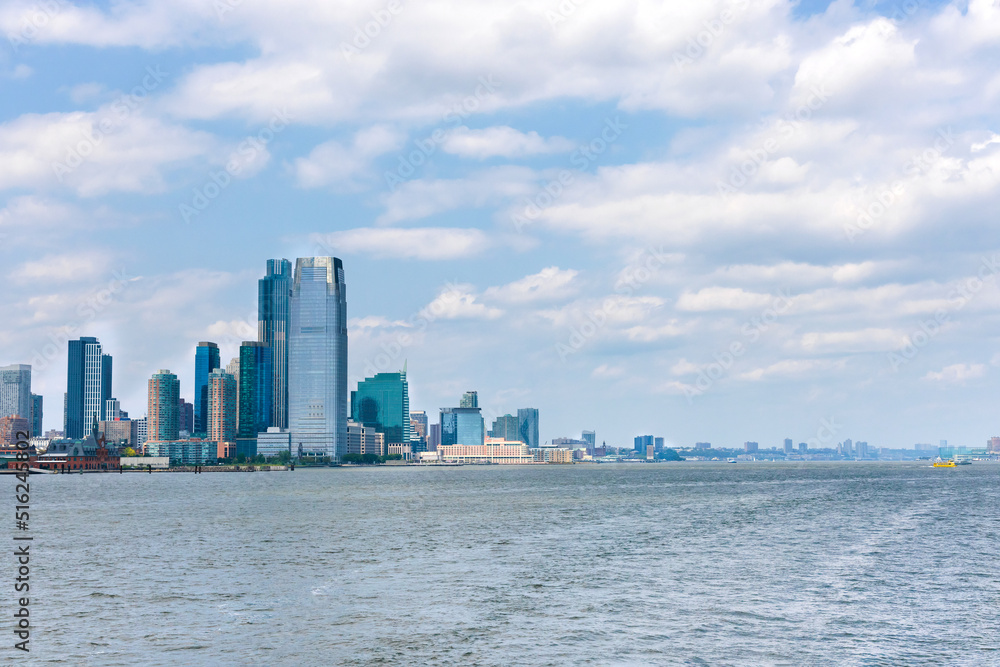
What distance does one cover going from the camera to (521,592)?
5603cm

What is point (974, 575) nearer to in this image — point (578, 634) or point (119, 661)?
point (578, 634)

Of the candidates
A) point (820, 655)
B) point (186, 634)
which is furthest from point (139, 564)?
point (820, 655)

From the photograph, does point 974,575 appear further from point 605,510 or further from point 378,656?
point 605,510

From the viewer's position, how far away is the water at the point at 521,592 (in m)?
41.8

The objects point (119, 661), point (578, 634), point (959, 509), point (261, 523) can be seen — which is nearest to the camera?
point (119, 661)

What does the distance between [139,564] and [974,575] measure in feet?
197

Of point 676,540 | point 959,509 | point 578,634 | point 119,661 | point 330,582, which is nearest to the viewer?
point 119,661

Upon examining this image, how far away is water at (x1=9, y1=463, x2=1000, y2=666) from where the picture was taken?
137 ft

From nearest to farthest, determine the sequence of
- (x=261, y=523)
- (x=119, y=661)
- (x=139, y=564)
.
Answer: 1. (x=119, y=661)
2. (x=139, y=564)
3. (x=261, y=523)

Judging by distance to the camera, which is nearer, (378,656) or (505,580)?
(378,656)

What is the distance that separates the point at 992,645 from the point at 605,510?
8544 cm

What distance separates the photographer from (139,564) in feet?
232

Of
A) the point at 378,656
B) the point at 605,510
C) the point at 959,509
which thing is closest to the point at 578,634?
the point at 378,656

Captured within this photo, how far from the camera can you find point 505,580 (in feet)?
200
